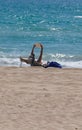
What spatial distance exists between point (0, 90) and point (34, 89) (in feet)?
1.98

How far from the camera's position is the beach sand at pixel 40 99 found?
8148 mm

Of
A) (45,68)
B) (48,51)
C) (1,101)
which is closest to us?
(1,101)

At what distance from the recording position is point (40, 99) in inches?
375

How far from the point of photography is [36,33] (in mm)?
28188

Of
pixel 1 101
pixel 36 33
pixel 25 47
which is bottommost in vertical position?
pixel 36 33

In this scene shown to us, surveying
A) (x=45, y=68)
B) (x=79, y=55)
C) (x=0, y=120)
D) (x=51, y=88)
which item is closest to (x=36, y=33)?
(x=79, y=55)

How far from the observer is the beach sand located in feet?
26.7

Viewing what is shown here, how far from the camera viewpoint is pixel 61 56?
18859 millimetres

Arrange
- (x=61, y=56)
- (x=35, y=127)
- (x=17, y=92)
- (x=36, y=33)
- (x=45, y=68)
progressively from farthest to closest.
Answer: (x=36, y=33) < (x=61, y=56) < (x=45, y=68) < (x=17, y=92) < (x=35, y=127)

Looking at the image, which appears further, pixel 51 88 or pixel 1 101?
pixel 51 88

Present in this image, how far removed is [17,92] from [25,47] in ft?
37.0

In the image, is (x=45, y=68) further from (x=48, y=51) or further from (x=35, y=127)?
(x=48, y=51)

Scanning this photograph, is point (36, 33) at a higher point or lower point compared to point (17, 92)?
lower

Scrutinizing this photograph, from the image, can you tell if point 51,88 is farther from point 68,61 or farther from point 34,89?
point 68,61
